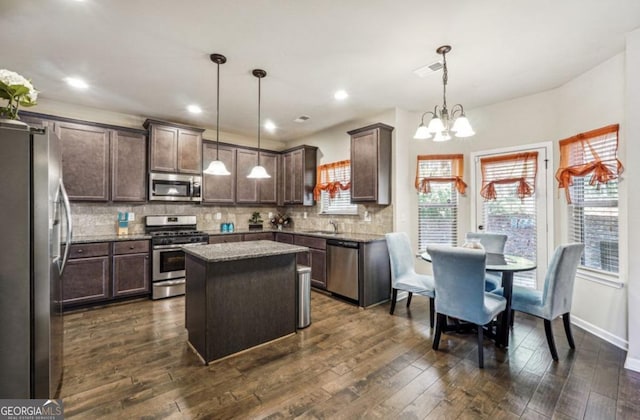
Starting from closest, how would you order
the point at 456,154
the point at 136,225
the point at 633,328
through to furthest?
the point at 633,328 → the point at 456,154 → the point at 136,225

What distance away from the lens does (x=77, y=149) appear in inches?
153

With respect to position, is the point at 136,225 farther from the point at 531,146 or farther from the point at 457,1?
the point at 531,146

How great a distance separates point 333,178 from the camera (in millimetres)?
5180

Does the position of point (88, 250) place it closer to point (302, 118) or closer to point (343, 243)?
point (343, 243)

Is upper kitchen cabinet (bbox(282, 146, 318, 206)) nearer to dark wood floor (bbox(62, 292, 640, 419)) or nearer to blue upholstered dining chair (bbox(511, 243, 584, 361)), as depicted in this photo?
dark wood floor (bbox(62, 292, 640, 419))

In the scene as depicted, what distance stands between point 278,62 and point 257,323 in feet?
8.69

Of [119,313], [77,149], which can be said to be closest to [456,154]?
[119,313]

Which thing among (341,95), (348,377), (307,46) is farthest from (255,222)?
(348,377)

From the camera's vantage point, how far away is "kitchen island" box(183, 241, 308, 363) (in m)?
2.44

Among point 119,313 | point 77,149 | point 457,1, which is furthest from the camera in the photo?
point 77,149

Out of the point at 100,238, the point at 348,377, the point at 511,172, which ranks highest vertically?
the point at 511,172

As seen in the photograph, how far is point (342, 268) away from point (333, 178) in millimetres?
1800

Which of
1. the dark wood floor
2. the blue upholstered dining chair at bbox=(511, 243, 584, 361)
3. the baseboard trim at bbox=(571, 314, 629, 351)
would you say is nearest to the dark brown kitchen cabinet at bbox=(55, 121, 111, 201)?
the dark wood floor

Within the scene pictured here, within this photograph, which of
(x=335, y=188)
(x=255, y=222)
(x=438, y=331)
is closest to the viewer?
(x=438, y=331)
